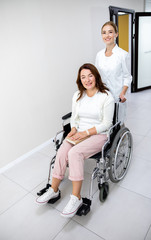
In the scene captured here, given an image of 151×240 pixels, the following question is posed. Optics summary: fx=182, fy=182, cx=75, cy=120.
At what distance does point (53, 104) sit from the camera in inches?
102

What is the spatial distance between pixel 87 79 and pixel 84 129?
17.8 inches

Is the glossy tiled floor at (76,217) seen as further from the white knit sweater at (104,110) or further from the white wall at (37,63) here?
the white knit sweater at (104,110)

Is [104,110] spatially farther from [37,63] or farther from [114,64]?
[37,63]

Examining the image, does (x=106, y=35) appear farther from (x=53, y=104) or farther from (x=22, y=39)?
(x=53, y=104)

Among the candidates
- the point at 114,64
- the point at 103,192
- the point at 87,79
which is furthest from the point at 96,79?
the point at 103,192

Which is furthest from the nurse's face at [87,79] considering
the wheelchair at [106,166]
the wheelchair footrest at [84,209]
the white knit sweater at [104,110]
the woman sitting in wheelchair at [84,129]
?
the wheelchair footrest at [84,209]

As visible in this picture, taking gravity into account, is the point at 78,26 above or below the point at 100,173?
above

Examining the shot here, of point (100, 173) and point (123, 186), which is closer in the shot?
point (100, 173)

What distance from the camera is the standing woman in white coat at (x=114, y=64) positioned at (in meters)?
1.78

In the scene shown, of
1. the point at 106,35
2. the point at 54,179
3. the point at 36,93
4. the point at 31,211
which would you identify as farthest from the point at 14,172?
the point at 106,35

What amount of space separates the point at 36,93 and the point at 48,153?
81 cm

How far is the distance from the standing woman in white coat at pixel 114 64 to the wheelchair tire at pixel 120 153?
0.28 meters

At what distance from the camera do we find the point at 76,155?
1.45 metres

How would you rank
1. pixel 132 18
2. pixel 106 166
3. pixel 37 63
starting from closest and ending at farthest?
pixel 106 166 < pixel 37 63 < pixel 132 18
